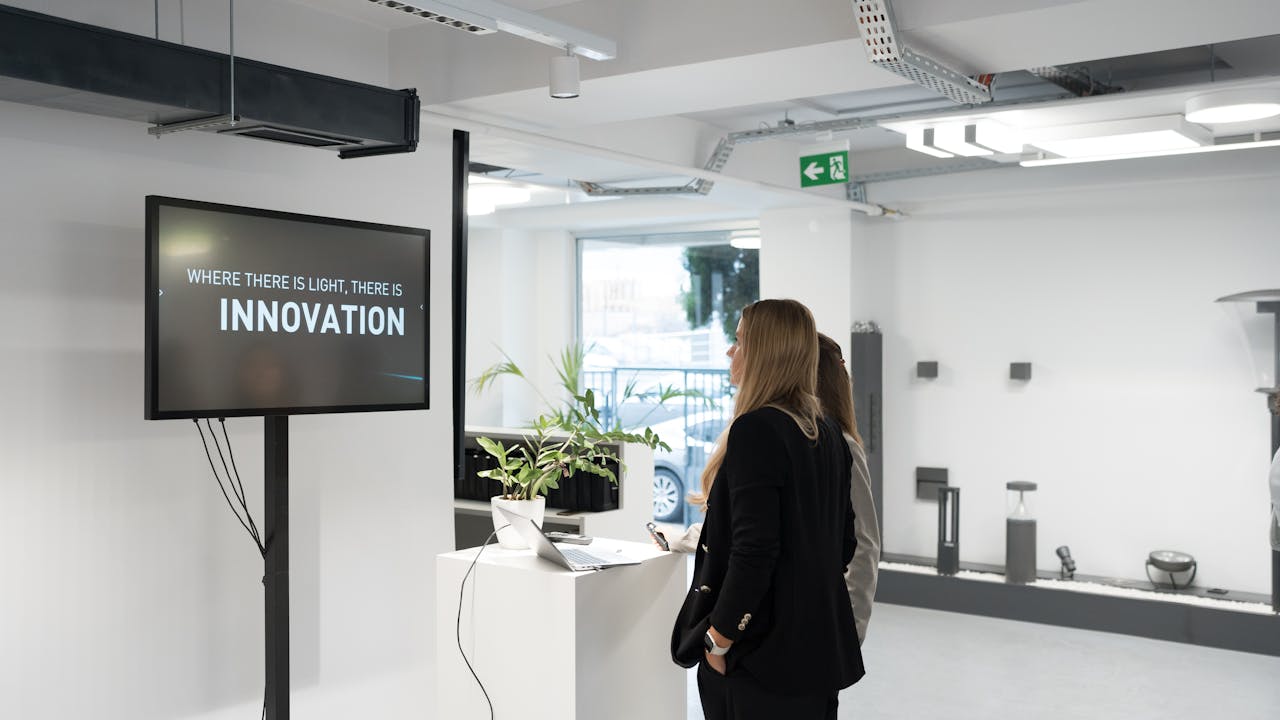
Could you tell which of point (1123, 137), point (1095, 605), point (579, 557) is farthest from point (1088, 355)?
point (579, 557)

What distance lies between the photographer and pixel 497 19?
292 cm

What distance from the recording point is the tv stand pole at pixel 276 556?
11.0 ft

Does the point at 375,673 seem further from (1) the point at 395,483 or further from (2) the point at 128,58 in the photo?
(2) the point at 128,58

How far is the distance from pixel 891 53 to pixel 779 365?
1186mm

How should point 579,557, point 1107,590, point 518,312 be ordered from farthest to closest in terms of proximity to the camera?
point 518,312
point 1107,590
point 579,557

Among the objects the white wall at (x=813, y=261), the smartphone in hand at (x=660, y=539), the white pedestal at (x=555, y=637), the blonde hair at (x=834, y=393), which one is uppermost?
the white wall at (x=813, y=261)

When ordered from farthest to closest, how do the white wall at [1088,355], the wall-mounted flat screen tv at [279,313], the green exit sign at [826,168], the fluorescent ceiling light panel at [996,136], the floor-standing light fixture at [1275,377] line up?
the white wall at [1088,355] < the green exit sign at [826,168] < the floor-standing light fixture at [1275,377] < the fluorescent ceiling light panel at [996,136] < the wall-mounted flat screen tv at [279,313]

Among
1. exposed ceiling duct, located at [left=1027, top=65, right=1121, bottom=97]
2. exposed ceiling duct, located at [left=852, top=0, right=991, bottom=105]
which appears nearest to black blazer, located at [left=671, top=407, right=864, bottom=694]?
exposed ceiling duct, located at [left=852, top=0, right=991, bottom=105]

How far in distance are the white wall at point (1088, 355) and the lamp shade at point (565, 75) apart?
13.4 ft

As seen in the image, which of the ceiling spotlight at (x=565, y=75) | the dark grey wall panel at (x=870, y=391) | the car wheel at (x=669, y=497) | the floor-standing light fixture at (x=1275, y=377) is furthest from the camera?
the car wheel at (x=669, y=497)

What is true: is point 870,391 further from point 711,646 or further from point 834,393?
point 711,646

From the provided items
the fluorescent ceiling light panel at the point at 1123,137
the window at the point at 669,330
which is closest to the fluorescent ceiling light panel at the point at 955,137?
the fluorescent ceiling light panel at the point at 1123,137

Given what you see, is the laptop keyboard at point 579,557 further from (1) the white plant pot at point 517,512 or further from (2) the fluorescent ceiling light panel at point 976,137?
(2) the fluorescent ceiling light panel at point 976,137

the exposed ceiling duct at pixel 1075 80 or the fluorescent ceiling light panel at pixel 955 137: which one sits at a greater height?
the exposed ceiling duct at pixel 1075 80
